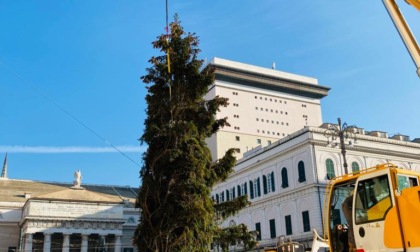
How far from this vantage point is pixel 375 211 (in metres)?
8.16

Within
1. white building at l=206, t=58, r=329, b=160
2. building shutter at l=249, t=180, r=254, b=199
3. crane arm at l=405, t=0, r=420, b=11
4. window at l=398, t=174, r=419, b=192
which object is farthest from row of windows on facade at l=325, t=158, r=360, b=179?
crane arm at l=405, t=0, r=420, b=11

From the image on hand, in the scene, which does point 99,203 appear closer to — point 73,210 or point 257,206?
point 73,210

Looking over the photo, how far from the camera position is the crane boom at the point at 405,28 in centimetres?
782

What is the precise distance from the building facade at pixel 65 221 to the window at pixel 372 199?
50544mm

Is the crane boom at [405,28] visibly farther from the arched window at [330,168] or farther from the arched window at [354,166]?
the arched window at [354,166]

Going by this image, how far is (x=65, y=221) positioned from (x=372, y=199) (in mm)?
51024

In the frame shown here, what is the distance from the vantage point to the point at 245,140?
250 feet

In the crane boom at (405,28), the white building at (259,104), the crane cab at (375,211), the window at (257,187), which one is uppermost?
the white building at (259,104)

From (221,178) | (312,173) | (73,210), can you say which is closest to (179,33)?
(221,178)

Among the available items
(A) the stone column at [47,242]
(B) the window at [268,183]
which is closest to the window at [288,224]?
(B) the window at [268,183]

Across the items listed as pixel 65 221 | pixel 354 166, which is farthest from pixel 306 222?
pixel 65 221

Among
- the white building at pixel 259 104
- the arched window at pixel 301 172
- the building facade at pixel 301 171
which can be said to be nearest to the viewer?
the building facade at pixel 301 171

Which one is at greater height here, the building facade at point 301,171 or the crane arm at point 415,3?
the building facade at point 301,171

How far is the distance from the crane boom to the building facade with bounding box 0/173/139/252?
170 ft
